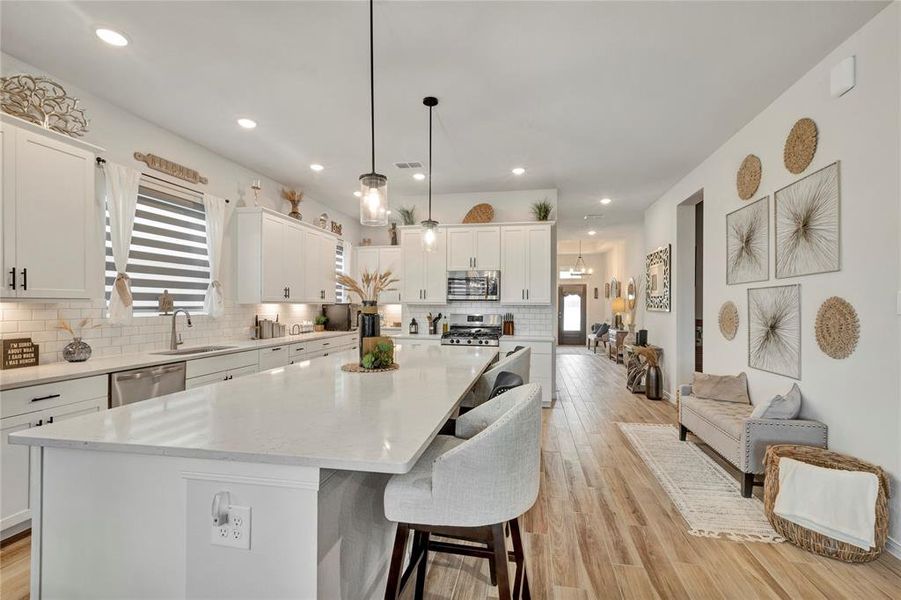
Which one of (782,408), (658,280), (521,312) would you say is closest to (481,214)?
(521,312)

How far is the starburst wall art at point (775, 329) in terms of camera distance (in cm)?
300

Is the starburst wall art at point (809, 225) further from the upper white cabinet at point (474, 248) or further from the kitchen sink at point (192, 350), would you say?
the kitchen sink at point (192, 350)

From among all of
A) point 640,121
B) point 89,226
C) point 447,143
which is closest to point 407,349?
point 447,143

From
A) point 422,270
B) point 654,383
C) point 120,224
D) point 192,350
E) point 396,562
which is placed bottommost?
point 654,383

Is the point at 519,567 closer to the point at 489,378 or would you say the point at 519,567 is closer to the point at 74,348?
the point at 489,378

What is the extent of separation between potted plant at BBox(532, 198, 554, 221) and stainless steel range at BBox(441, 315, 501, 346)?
1.51 m

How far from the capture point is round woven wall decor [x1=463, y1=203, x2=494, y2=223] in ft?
19.2

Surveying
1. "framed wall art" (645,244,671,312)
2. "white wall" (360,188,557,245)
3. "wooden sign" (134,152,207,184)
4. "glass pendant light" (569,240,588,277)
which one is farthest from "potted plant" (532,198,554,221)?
"glass pendant light" (569,240,588,277)

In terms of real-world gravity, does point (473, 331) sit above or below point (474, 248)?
below

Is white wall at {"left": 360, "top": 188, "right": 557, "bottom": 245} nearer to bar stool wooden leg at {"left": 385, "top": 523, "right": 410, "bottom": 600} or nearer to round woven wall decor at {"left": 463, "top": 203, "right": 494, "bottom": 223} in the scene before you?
round woven wall decor at {"left": 463, "top": 203, "right": 494, "bottom": 223}

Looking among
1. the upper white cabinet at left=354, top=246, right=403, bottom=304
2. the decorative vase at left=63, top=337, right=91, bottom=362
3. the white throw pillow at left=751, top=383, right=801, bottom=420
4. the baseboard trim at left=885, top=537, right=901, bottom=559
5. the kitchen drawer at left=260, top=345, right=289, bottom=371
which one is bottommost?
the baseboard trim at left=885, top=537, right=901, bottom=559

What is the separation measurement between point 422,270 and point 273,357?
240 centimetres

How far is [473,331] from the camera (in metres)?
5.86

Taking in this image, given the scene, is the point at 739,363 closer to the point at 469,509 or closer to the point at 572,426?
the point at 572,426
